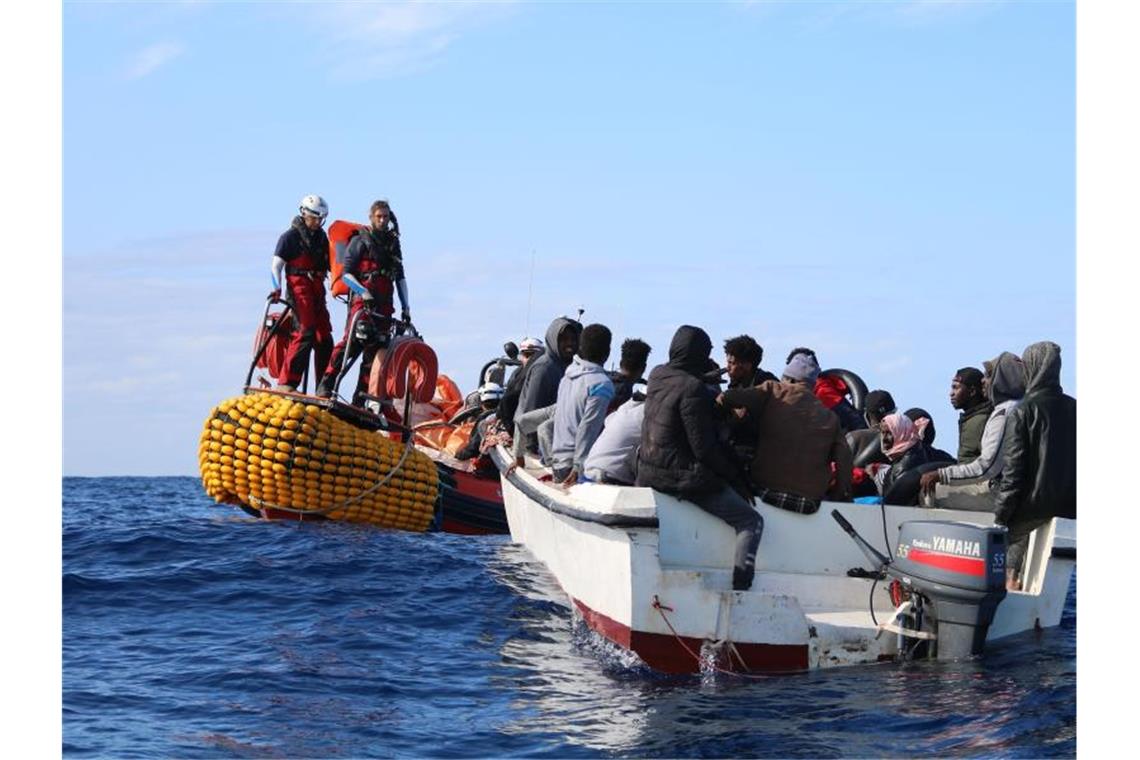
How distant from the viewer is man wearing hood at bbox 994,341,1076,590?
10.3 metres

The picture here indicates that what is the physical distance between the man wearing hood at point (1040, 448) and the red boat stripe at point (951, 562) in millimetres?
1025

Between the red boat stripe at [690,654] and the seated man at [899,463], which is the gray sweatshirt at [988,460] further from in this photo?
the red boat stripe at [690,654]

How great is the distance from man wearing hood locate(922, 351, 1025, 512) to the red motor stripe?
132 centimetres

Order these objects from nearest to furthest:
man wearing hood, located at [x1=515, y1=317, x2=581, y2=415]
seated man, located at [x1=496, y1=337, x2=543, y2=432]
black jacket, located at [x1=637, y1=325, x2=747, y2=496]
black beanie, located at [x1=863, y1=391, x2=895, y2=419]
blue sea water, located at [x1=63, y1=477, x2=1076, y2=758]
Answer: blue sea water, located at [x1=63, y1=477, x2=1076, y2=758]
black jacket, located at [x1=637, y1=325, x2=747, y2=496]
black beanie, located at [x1=863, y1=391, x2=895, y2=419]
man wearing hood, located at [x1=515, y1=317, x2=581, y2=415]
seated man, located at [x1=496, y1=337, x2=543, y2=432]

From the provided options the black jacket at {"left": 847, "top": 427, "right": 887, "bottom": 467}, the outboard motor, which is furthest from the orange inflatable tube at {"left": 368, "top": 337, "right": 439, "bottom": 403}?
the outboard motor

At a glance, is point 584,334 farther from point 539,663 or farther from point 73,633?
point 73,633

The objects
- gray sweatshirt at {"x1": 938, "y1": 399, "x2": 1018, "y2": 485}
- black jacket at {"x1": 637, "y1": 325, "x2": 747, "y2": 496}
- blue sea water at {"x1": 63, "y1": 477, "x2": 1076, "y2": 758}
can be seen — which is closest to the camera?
blue sea water at {"x1": 63, "y1": 477, "x2": 1076, "y2": 758}

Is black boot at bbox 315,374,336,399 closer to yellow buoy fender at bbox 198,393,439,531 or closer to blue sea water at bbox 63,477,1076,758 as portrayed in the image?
yellow buoy fender at bbox 198,393,439,531

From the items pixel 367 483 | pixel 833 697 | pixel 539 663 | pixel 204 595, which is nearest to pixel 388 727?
pixel 539 663

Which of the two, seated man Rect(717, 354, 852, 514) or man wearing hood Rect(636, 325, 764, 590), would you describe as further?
seated man Rect(717, 354, 852, 514)

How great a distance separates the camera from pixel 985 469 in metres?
10.7

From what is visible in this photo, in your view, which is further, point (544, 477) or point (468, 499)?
point (468, 499)

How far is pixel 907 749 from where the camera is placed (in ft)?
25.6
